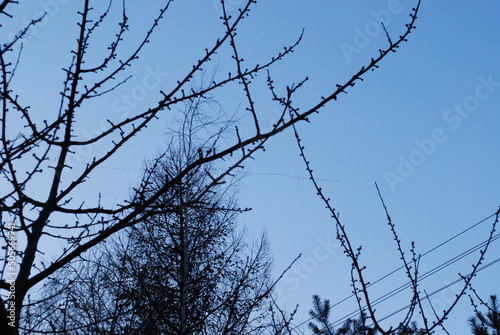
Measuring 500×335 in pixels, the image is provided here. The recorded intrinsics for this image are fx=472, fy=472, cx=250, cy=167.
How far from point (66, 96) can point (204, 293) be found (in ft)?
14.3

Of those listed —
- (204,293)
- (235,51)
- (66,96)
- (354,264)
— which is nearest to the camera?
(235,51)

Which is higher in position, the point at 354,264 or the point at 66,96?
the point at 66,96

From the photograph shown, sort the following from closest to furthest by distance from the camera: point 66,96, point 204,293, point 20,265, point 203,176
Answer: point 20,265
point 66,96
point 204,293
point 203,176

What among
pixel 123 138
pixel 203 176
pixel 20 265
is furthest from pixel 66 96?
pixel 203 176

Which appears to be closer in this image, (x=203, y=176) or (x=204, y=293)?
(x=204, y=293)

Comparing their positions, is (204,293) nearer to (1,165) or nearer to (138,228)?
(138,228)

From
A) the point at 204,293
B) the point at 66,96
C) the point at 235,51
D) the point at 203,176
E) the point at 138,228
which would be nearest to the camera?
the point at 235,51

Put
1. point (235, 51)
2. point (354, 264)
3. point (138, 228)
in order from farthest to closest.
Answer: point (138, 228), point (354, 264), point (235, 51)

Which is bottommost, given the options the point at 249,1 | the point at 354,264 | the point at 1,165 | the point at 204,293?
the point at 354,264

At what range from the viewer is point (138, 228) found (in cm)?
673

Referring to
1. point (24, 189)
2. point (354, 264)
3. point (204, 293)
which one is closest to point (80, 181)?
point (24, 189)

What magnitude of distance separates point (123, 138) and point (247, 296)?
457cm

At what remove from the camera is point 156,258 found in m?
6.46

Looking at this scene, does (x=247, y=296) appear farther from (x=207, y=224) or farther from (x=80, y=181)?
(x=80, y=181)
